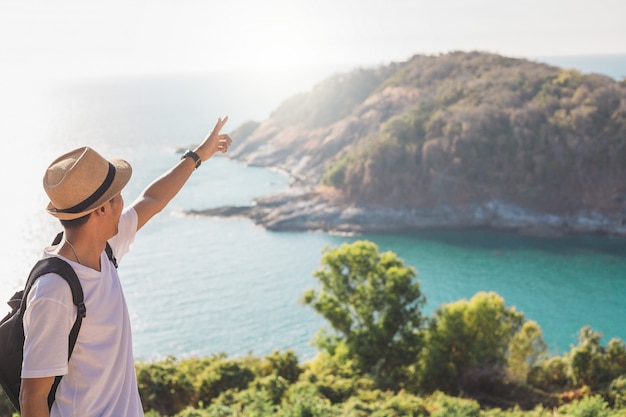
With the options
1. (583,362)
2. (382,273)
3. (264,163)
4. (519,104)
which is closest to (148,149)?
(264,163)

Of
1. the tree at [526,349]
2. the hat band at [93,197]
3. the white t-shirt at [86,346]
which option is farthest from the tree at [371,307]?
the hat band at [93,197]

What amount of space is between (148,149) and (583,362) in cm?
8141

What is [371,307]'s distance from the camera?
21.8 m

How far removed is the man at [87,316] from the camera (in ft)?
6.44

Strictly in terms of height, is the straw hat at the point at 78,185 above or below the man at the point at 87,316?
above

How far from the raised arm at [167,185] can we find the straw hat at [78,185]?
63 cm

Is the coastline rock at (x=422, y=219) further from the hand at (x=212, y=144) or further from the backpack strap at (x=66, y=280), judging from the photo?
the backpack strap at (x=66, y=280)

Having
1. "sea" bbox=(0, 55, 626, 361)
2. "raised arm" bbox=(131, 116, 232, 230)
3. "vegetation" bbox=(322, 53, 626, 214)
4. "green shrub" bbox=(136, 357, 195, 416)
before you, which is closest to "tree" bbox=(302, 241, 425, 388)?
"sea" bbox=(0, 55, 626, 361)

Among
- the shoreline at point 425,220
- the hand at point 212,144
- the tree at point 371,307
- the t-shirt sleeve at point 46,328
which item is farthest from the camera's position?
the shoreline at point 425,220

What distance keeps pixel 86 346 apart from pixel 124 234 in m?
0.68

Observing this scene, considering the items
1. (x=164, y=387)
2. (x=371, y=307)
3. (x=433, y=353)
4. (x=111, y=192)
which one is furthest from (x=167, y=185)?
(x=371, y=307)

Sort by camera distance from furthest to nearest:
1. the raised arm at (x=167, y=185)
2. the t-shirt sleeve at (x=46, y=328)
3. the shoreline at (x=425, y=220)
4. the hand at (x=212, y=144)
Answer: the shoreline at (x=425, y=220), the hand at (x=212, y=144), the raised arm at (x=167, y=185), the t-shirt sleeve at (x=46, y=328)

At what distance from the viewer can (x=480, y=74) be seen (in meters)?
74.1

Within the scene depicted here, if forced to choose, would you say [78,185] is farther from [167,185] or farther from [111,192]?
[167,185]
